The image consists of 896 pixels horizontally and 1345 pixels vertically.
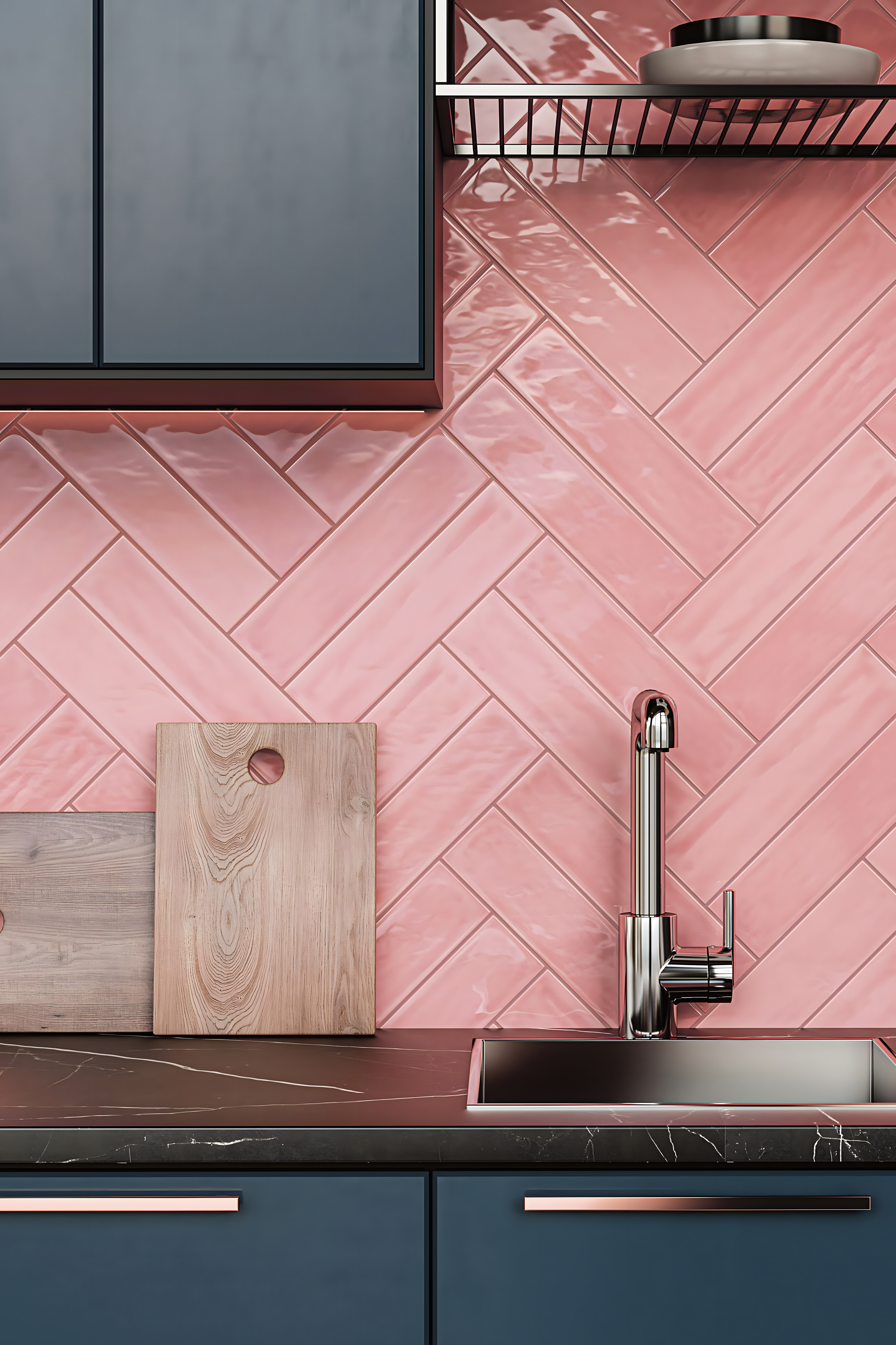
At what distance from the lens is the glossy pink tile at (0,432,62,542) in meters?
1.76

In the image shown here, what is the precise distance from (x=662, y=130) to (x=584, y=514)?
0.58m

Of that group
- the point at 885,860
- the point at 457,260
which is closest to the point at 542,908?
the point at 885,860

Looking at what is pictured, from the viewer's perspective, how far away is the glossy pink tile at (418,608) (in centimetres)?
174

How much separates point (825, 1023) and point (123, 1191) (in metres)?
1.03

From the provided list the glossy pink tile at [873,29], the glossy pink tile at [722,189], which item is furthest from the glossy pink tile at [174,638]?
the glossy pink tile at [873,29]

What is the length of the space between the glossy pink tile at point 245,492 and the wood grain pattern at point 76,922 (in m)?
0.44

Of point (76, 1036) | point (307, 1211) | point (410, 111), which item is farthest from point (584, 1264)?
point (410, 111)

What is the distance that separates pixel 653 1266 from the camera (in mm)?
1189

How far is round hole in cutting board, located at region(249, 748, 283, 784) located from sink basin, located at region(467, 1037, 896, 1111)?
47cm

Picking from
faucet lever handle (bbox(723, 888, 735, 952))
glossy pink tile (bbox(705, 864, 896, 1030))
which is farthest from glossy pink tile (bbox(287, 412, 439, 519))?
glossy pink tile (bbox(705, 864, 896, 1030))

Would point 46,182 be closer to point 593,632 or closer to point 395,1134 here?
point 593,632

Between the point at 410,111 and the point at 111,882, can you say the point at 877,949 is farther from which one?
the point at 410,111

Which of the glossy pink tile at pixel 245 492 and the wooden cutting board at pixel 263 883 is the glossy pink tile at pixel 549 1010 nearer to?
the wooden cutting board at pixel 263 883

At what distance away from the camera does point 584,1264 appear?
1.19 m
